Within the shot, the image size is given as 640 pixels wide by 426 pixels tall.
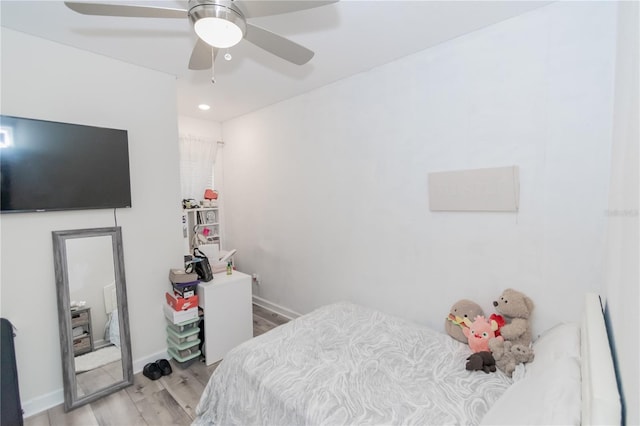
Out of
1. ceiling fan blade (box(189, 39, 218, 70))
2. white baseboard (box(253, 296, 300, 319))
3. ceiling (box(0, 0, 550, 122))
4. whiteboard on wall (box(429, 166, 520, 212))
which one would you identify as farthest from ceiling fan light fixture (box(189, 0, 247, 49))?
white baseboard (box(253, 296, 300, 319))

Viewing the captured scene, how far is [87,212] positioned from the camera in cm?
214

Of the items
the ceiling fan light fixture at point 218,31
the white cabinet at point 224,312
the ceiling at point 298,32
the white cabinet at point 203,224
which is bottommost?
the white cabinet at point 224,312

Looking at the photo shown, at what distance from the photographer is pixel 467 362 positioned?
5.47 ft

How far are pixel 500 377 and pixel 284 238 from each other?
7.84ft

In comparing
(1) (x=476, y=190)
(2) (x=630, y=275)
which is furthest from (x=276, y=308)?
(2) (x=630, y=275)

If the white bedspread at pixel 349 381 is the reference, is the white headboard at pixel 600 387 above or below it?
above

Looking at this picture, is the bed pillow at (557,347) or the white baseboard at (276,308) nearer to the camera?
the bed pillow at (557,347)

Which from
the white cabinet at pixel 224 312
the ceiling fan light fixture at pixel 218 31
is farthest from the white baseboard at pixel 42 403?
the ceiling fan light fixture at pixel 218 31

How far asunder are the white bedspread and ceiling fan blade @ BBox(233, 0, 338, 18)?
182 centimetres

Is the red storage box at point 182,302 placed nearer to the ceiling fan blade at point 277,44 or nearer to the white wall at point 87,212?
the white wall at point 87,212

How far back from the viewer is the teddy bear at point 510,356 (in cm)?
158

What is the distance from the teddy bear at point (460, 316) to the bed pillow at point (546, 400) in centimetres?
74

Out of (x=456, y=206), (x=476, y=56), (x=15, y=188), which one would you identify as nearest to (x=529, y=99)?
(x=476, y=56)

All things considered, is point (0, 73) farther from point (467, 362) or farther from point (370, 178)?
point (467, 362)
